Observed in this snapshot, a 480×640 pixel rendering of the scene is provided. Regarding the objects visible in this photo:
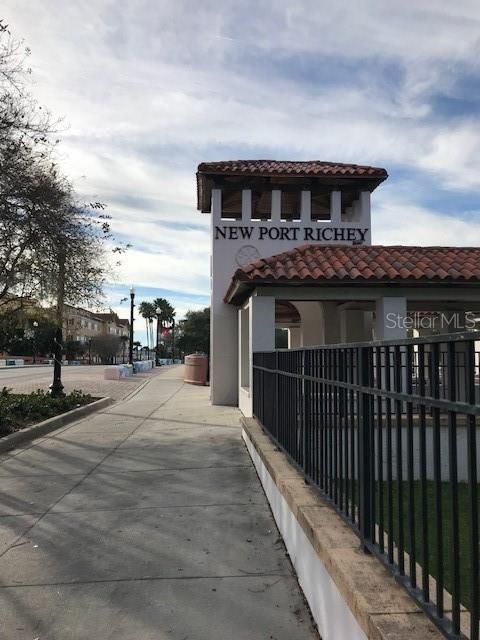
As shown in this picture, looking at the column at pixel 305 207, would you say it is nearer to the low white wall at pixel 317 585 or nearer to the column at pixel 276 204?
the column at pixel 276 204

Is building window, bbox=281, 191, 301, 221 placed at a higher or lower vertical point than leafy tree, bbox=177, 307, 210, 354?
higher

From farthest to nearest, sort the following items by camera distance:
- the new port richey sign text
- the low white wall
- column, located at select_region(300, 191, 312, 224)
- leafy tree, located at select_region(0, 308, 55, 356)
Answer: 1. column, located at select_region(300, 191, 312, 224)
2. the new port richey sign text
3. leafy tree, located at select_region(0, 308, 55, 356)
4. the low white wall

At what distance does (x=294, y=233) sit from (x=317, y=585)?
45.0 ft

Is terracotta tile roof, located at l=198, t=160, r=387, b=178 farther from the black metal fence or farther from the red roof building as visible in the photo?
the black metal fence

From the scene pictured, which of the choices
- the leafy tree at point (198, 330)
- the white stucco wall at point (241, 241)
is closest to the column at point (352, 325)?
the white stucco wall at point (241, 241)

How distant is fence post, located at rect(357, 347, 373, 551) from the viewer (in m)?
3.32

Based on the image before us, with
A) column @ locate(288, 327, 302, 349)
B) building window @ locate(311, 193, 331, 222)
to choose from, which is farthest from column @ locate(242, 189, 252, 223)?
column @ locate(288, 327, 302, 349)

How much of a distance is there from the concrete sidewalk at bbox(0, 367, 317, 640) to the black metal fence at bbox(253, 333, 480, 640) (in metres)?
0.83

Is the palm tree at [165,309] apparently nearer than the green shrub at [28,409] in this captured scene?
No

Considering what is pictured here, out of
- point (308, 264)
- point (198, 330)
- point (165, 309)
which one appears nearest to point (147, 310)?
point (165, 309)

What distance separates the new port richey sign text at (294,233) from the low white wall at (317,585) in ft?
38.4

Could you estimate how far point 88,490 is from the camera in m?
7.12

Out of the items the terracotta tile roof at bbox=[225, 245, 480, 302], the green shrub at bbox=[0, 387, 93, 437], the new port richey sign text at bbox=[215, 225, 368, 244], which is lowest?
the green shrub at bbox=[0, 387, 93, 437]

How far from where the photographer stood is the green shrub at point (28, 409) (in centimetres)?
1177
